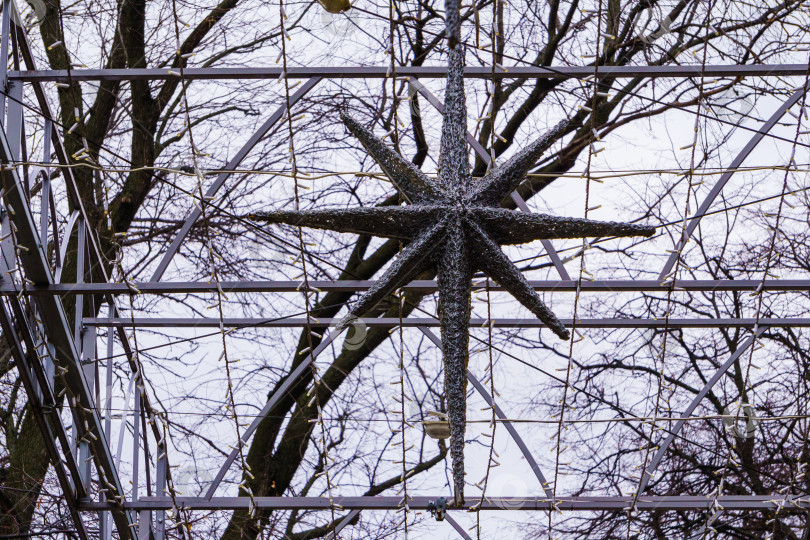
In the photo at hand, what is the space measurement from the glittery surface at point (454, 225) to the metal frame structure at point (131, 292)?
1.96ft

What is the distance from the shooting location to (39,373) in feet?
13.8

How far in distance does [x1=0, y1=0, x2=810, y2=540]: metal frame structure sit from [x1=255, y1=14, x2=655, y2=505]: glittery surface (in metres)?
0.60

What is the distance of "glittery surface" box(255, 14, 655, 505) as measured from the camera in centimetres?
322

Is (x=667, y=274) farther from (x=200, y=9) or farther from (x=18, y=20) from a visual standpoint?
(x=200, y=9)

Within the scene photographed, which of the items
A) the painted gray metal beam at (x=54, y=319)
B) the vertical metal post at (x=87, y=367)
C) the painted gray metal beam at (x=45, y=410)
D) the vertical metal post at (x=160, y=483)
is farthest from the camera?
the vertical metal post at (x=160, y=483)

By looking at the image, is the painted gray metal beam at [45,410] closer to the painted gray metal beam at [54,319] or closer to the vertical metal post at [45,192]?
the painted gray metal beam at [54,319]

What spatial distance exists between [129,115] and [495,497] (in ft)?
12.4

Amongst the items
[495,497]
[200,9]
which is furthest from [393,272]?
[200,9]

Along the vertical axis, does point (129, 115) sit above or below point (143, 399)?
above

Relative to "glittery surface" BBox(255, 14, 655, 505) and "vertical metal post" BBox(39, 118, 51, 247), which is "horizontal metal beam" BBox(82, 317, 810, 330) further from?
"glittery surface" BBox(255, 14, 655, 505)

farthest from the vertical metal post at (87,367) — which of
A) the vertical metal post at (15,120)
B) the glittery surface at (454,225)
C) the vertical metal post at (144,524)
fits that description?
the glittery surface at (454,225)

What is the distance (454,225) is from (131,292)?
1401 mm

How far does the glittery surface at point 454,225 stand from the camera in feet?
10.6

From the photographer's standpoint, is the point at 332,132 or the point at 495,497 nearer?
the point at 495,497
